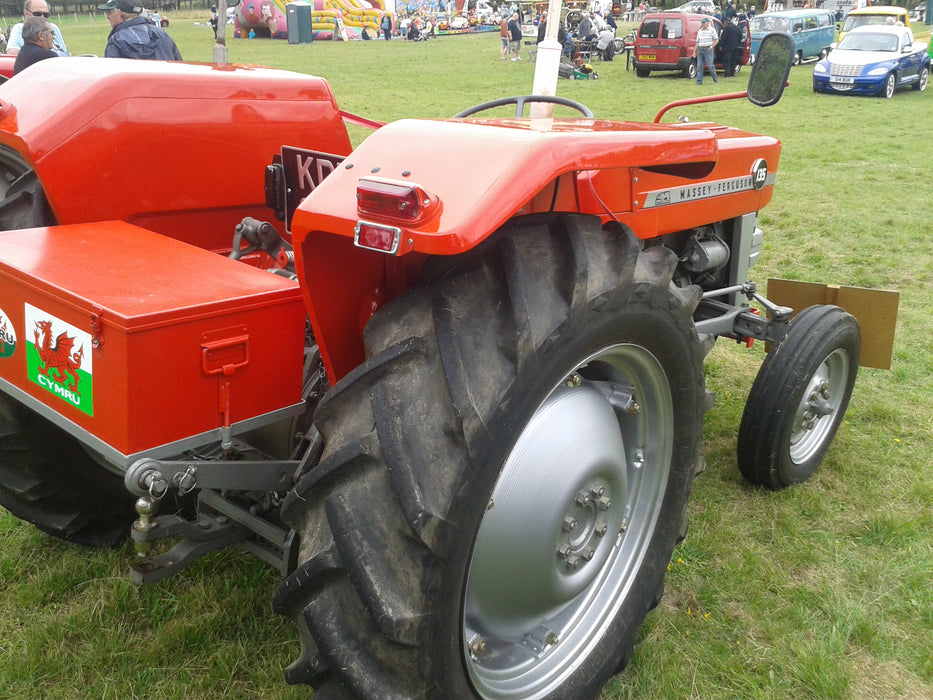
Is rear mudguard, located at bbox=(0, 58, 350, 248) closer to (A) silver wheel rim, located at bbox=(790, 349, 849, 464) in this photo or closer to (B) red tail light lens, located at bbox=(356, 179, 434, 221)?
(B) red tail light lens, located at bbox=(356, 179, 434, 221)

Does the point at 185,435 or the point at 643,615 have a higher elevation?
the point at 185,435

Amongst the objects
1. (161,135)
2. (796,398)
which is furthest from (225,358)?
(796,398)

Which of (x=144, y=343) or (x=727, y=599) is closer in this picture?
(x=144, y=343)

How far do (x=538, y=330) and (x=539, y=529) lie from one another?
21.1 inches

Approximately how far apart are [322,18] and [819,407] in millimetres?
32830

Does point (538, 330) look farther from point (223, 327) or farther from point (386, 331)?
point (223, 327)

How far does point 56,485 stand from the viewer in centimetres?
229

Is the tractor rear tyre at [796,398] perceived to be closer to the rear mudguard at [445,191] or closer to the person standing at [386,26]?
the rear mudguard at [445,191]

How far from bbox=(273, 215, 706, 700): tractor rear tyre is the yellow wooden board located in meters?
1.56

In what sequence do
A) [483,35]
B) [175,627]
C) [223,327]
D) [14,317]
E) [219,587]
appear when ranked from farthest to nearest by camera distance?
[483,35] → [219,587] → [175,627] → [14,317] → [223,327]

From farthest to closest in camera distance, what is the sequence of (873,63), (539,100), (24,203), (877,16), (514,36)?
(514,36), (877,16), (873,63), (539,100), (24,203)

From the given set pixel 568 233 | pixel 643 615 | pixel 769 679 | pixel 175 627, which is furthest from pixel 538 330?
pixel 175 627

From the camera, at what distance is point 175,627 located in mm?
2205

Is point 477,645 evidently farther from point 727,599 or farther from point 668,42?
point 668,42
